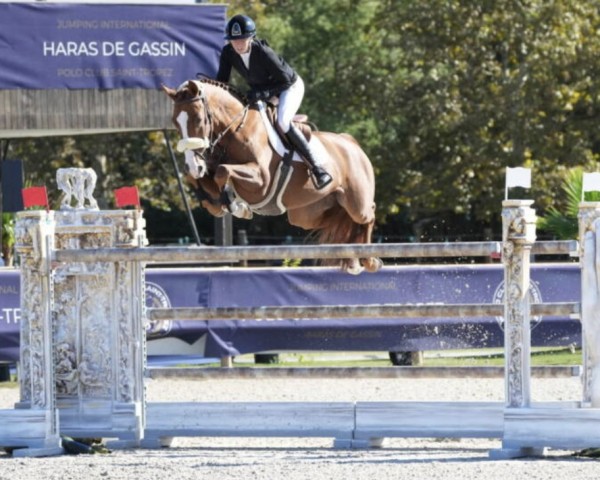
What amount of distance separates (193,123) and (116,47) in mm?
6181

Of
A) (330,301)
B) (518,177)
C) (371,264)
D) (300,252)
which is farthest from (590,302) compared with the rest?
(330,301)

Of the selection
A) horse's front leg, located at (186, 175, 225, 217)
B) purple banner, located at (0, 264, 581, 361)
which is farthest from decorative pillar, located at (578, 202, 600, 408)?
purple banner, located at (0, 264, 581, 361)

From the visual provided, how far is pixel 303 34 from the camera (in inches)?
1020

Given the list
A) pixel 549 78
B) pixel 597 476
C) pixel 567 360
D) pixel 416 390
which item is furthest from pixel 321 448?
pixel 549 78

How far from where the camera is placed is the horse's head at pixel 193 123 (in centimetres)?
784

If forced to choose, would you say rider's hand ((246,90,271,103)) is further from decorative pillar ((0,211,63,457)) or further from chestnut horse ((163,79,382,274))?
decorative pillar ((0,211,63,457))

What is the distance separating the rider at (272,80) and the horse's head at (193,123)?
0.53 meters

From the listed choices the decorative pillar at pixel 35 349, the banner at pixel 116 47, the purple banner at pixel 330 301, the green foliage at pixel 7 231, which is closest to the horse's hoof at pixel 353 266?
the decorative pillar at pixel 35 349

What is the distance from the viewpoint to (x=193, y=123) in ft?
26.1

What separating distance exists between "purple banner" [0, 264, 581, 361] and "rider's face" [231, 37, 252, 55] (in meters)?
4.16

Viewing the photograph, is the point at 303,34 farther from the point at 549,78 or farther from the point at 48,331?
the point at 48,331

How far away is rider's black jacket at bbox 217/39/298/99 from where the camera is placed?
848 centimetres

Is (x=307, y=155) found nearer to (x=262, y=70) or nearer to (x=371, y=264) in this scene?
(x=262, y=70)

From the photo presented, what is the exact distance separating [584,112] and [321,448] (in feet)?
56.7
